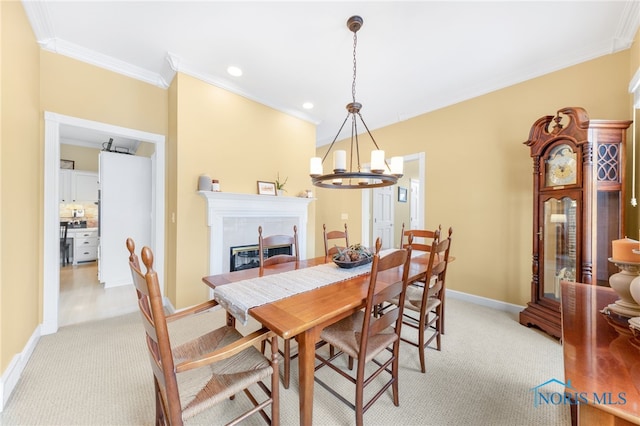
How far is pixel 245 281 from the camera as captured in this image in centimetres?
173

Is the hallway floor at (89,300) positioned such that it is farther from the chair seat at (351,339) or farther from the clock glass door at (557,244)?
the clock glass door at (557,244)

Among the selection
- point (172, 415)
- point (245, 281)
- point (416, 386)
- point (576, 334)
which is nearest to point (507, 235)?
point (416, 386)

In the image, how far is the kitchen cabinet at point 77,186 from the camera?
5246mm

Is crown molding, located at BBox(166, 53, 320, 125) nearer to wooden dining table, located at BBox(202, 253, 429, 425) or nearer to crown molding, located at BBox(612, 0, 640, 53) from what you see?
wooden dining table, located at BBox(202, 253, 429, 425)

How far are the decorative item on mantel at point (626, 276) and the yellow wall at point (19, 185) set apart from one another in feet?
10.9

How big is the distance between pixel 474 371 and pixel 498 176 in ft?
7.48

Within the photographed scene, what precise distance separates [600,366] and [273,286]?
1440 millimetres

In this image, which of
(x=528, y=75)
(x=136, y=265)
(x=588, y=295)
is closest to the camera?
(x=136, y=265)

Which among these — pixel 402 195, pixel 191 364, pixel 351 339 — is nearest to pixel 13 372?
pixel 191 364

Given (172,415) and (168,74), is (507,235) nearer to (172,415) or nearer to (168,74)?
(172,415)

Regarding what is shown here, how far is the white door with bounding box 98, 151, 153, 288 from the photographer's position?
12.7ft

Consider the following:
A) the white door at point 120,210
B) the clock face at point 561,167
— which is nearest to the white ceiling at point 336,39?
the clock face at point 561,167

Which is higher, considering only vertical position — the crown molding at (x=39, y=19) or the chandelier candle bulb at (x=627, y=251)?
the crown molding at (x=39, y=19)

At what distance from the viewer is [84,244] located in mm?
5422
